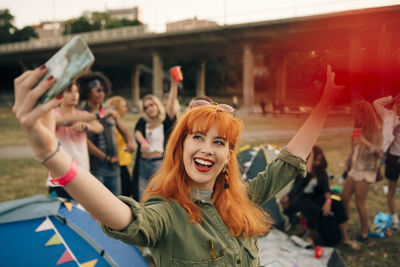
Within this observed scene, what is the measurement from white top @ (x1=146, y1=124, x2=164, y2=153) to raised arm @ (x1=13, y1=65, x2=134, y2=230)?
124 inches

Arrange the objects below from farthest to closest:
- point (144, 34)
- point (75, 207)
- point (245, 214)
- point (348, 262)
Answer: point (144, 34)
point (348, 262)
point (75, 207)
point (245, 214)

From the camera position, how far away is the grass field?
6.78ft

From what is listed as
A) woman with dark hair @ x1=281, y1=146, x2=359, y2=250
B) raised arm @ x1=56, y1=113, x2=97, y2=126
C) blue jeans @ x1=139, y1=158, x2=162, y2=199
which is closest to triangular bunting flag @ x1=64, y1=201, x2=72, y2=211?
raised arm @ x1=56, y1=113, x2=97, y2=126

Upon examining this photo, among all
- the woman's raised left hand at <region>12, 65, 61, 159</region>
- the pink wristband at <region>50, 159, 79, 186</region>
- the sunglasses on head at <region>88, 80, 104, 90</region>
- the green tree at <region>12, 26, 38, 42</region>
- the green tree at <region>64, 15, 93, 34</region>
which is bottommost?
the pink wristband at <region>50, 159, 79, 186</region>

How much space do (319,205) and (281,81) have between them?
2.70 m

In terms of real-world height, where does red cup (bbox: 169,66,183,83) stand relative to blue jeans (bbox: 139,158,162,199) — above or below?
above

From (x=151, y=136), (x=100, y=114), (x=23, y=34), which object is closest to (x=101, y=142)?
(x=100, y=114)

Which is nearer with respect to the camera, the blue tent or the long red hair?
the long red hair

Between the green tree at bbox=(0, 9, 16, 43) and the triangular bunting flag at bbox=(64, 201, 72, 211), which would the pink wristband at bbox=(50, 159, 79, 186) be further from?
the green tree at bbox=(0, 9, 16, 43)

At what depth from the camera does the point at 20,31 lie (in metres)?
53.3

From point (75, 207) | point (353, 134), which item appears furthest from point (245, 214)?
point (75, 207)

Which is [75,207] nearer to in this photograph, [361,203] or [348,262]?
[348,262]

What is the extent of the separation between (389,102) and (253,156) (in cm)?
312

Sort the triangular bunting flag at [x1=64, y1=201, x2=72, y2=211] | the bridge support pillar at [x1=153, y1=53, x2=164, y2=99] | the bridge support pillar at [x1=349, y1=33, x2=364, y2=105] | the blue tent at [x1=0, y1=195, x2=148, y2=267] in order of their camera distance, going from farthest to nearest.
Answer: the bridge support pillar at [x1=153, y1=53, x2=164, y2=99], the triangular bunting flag at [x1=64, y1=201, x2=72, y2=211], the blue tent at [x1=0, y1=195, x2=148, y2=267], the bridge support pillar at [x1=349, y1=33, x2=364, y2=105]
